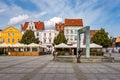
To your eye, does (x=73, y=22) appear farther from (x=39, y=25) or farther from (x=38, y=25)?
(x=38, y=25)

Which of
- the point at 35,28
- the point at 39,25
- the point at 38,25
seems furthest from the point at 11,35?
the point at 39,25

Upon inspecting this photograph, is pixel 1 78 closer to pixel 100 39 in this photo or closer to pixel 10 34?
pixel 100 39

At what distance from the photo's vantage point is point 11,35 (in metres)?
91.9

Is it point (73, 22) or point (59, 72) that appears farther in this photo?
point (73, 22)

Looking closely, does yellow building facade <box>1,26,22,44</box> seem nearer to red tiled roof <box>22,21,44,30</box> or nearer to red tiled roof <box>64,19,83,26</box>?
red tiled roof <box>22,21,44,30</box>

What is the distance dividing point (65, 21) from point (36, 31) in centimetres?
1131

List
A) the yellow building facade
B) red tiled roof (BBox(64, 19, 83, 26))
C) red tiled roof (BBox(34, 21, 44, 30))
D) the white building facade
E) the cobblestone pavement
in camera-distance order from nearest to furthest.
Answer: the cobblestone pavement, red tiled roof (BBox(64, 19, 83, 26)), the yellow building facade, the white building facade, red tiled roof (BBox(34, 21, 44, 30))

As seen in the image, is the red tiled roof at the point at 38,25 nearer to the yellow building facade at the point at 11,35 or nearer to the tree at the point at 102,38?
the yellow building facade at the point at 11,35

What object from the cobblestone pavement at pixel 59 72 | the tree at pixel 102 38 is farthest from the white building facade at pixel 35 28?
the cobblestone pavement at pixel 59 72

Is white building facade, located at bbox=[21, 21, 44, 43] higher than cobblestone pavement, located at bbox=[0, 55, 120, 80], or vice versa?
white building facade, located at bbox=[21, 21, 44, 43]

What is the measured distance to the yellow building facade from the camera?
9175cm

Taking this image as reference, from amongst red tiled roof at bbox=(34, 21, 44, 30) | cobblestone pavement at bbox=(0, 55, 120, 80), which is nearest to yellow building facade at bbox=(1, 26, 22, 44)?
red tiled roof at bbox=(34, 21, 44, 30)

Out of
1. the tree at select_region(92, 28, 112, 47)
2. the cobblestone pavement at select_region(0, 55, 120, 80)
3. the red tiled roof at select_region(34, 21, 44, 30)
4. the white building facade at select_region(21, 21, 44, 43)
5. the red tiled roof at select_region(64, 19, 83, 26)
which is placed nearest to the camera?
the cobblestone pavement at select_region(0, 55, 120, 80)

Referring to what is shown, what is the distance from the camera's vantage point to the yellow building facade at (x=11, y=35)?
91.8 m
